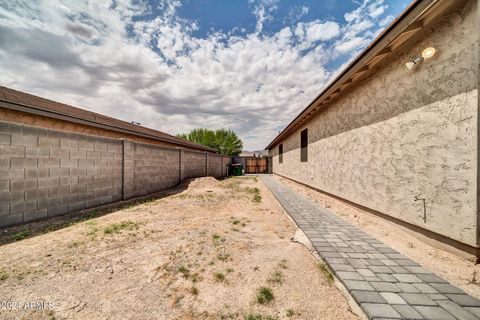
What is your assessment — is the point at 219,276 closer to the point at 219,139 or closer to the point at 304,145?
the point at 304,145

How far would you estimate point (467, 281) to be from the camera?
208 cm

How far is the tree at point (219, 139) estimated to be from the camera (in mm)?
34625

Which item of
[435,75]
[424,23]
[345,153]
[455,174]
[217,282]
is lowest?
[217,282]

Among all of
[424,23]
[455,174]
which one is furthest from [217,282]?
[424,23]

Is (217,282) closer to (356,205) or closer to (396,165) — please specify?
(396,165)

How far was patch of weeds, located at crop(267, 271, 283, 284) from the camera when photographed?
219cm

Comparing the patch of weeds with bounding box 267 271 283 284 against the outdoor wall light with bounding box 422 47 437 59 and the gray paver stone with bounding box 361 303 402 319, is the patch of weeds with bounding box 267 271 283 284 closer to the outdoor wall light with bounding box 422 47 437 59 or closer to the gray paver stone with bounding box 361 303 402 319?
the gray paver stone with bounding box 361 303 402 319

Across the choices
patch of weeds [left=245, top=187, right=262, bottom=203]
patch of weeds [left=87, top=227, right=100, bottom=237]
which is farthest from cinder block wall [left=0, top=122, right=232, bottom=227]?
patch of weeds [left=245, top=187, right=262, bottom=203]

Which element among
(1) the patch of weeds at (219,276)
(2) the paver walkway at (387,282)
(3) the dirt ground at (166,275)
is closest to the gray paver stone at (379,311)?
(2) the paver walkway at (387,282)

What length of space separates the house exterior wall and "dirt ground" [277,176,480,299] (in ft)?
0.94

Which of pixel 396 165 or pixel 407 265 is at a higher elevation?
pixel 396 165

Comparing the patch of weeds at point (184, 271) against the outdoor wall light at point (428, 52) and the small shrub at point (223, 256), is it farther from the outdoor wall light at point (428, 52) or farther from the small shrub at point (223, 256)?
the outdoor wall light at point (428, 52)

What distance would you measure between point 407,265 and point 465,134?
6.52 feet

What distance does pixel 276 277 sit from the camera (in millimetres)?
2264
